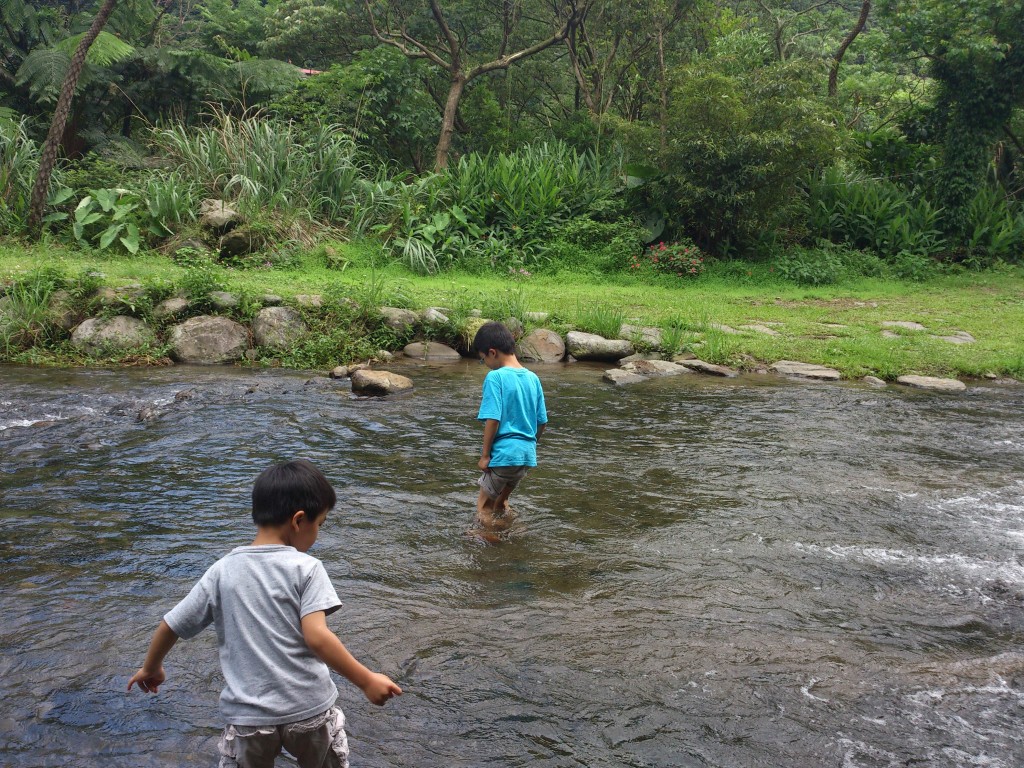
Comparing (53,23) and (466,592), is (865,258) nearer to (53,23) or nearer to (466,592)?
(466,592)

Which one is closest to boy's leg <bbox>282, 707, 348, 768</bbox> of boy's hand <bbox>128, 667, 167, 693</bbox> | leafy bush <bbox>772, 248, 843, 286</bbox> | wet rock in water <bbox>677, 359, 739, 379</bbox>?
boy's hand <bbox>128, 667, 167, 693</bbox>

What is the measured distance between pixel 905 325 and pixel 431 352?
7248 mm

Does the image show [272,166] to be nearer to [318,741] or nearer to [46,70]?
[46,70]

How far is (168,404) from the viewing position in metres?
8.52

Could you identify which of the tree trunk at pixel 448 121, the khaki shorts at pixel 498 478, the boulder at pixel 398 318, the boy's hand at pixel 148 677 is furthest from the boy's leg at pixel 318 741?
the tree trunk at pixel 448 121

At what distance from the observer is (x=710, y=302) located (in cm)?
1391

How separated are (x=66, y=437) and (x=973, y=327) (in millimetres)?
12254

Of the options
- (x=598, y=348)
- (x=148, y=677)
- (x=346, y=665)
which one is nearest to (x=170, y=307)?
→ (x=598, y=348)

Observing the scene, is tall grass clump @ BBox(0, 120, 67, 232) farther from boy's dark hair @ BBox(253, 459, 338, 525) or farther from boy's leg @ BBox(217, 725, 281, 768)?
boy's leg @ BBox(217, 725, 281, 768)

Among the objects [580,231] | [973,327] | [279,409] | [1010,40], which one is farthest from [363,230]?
[1010,40]

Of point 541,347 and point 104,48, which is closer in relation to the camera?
point 541,347

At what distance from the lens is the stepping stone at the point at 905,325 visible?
12625 mm

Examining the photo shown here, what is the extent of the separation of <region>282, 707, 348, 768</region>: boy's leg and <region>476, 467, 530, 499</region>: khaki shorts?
2703 mm

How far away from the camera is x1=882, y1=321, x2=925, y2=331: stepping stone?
12625 millimetres
